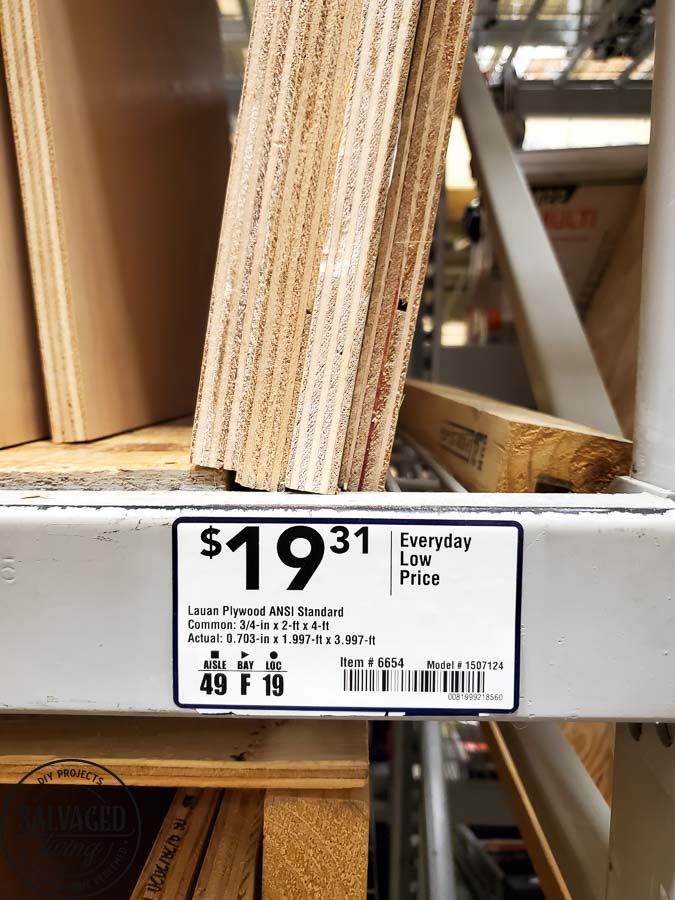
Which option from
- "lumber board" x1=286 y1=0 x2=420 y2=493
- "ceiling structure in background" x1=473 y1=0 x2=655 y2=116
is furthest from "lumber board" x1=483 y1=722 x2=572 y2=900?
"ceiling structure in background" x1=473 y1=0 x2=655 y2=116

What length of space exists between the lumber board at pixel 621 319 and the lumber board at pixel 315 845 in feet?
2.48

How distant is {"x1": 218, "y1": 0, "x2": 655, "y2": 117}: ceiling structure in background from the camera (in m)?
1.14

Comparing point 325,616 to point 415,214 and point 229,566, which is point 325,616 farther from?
point 415,214

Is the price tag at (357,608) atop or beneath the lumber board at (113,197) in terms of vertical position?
beneath

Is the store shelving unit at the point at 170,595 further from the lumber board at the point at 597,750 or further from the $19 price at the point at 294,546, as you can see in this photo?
the lumber board at the point at 597,750

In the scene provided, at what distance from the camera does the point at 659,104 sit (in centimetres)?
36

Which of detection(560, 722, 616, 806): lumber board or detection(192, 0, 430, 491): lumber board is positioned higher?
detection(192, 0, 430, 491): lumber board

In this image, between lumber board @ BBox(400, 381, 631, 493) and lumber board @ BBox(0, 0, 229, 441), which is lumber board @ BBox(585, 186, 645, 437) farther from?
lumber board @ BBox(0, 0, 229, 441)

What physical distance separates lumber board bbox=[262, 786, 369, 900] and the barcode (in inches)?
4.1

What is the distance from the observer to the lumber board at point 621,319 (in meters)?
1.03

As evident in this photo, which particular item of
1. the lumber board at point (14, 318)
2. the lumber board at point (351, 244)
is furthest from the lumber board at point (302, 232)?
the lumber board at point (14, 318)

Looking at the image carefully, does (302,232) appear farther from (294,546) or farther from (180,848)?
(180,848)

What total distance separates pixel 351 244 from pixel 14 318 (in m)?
0.31

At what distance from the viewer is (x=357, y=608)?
315mm
